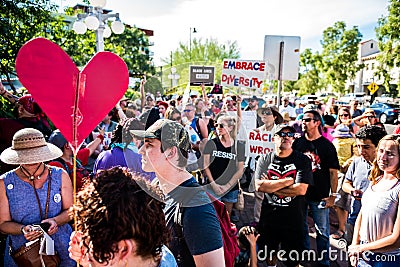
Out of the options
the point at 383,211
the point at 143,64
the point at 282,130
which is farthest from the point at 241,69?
the point at 143,64

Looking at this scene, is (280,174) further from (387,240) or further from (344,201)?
(344,201)

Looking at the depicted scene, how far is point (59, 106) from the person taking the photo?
7.00 ft

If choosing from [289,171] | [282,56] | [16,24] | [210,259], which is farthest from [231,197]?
[16,24]

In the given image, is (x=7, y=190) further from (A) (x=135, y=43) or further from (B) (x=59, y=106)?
(A) (x=135, y=43)

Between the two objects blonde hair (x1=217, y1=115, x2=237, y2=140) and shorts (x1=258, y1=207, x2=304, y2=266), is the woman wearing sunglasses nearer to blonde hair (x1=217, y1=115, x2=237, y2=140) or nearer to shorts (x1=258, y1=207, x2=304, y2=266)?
blonde hair (x1=217, y1=115, x2=237, y2=140)

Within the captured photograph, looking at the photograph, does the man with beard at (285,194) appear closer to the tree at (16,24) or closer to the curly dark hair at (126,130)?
the curly dark hair at (126,130)

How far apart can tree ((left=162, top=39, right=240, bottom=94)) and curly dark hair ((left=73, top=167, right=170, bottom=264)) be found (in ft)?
3.81

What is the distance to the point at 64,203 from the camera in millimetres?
2516

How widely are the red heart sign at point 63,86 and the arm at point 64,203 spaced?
0.50 meters

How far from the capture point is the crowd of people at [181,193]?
4.08 ft

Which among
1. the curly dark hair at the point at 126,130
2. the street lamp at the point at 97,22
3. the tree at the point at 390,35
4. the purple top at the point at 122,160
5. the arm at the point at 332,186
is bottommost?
the arm at the point at 332,186

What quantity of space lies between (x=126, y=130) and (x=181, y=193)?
123 centimetres

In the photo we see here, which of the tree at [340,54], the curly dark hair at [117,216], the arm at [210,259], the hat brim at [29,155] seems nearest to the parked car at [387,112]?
the tree at [340,54]

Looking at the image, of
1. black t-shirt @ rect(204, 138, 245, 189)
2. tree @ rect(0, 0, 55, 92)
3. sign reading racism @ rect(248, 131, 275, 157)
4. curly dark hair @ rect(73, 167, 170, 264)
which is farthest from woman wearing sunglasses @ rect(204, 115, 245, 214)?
tree @ rect(0, 0, 55, 92)
